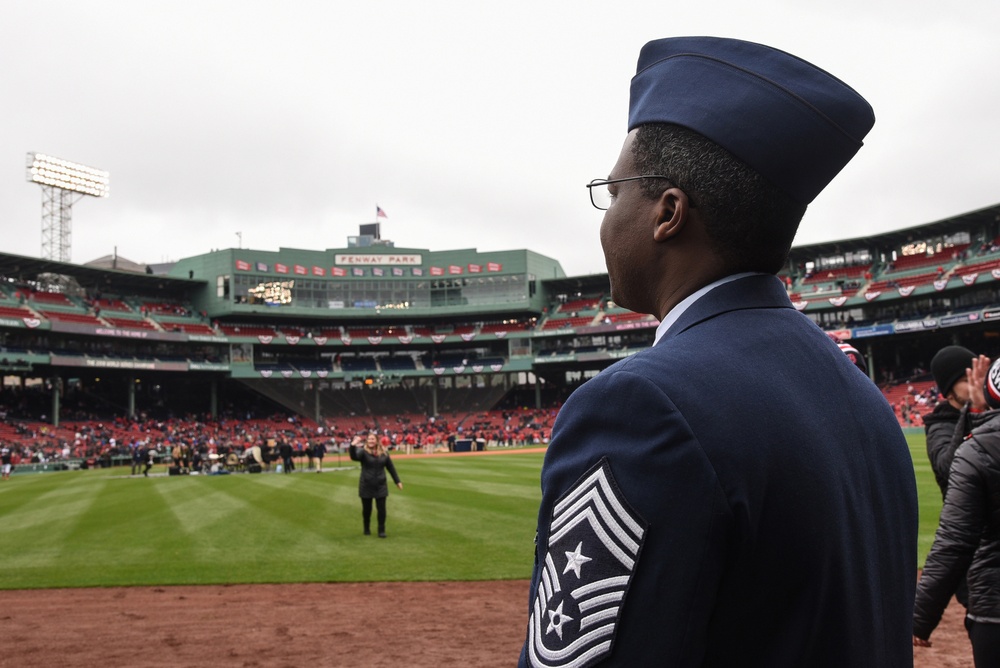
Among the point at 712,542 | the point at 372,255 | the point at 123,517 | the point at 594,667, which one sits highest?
the point at 372,255

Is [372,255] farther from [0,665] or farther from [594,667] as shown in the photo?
[594,667]

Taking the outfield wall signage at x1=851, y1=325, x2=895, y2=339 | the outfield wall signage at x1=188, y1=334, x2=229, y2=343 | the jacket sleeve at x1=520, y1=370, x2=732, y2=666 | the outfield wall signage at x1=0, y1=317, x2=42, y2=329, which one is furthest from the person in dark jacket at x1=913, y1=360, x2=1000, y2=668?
the outfield wall signage at x1=188, y1=334, x2=229, y2=343

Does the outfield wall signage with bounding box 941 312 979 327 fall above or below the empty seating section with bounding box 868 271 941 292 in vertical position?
below

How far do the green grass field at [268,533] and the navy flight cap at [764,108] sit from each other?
10.1 m

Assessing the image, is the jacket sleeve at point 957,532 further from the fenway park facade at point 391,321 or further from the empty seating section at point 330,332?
the empty seating section at point 330,332

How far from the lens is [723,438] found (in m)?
1.20

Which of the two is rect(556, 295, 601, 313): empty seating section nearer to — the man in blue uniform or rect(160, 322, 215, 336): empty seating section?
rect(160, 322, 215, 336): empty seating section

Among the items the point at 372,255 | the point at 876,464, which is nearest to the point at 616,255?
the point at 876,464

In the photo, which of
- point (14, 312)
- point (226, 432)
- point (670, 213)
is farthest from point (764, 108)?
point (14, 312)

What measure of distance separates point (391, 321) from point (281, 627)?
225 feet

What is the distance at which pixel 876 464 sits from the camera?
1499 millimetres

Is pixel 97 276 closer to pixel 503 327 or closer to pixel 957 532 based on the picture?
pixel 503 327

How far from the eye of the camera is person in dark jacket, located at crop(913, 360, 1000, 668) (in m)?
3.29

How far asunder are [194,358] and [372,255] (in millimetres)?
20678
